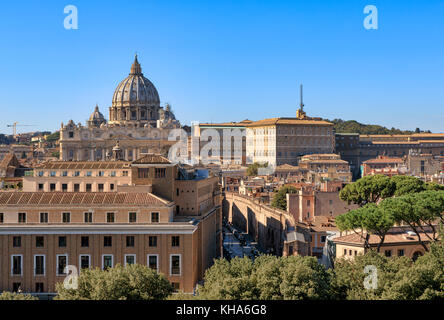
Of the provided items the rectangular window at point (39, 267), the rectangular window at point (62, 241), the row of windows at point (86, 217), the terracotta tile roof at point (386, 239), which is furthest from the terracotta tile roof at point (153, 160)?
the terracotta tile roof at point (386, 239)

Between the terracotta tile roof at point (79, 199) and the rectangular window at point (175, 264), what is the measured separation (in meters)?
2.09

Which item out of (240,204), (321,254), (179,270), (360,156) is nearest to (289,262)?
(179,270)

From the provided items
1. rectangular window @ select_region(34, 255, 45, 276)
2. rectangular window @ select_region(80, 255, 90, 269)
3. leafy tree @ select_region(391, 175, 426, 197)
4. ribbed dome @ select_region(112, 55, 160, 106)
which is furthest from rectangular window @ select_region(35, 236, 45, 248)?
ribbed dome @ select_region(112, 55, 160, 106)

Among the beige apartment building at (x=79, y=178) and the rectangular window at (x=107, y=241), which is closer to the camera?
the rectangular window at (x=107, y=241)

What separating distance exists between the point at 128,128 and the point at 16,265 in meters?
91.1

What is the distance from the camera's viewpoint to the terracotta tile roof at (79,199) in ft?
95.6

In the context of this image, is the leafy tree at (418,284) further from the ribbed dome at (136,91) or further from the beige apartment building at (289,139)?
the ribbed dome at (136,91)

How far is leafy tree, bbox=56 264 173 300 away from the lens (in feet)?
66.2

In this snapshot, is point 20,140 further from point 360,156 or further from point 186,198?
point 186,198

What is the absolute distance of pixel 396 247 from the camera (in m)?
30.7

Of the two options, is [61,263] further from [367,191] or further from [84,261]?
[367,191]

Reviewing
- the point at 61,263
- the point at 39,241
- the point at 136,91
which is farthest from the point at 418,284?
the point at 136,91

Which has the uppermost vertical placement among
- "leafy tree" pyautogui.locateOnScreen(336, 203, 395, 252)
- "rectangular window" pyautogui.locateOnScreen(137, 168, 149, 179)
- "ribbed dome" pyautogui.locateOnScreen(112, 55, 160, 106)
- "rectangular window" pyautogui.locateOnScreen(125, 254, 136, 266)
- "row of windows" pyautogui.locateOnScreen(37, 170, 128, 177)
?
"ribbed dome" pyautogui.locateOnScreen(112, 55, 160, 106)

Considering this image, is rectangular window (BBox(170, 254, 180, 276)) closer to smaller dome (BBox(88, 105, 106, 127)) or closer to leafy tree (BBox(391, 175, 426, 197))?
leafy tree (BBox(391, 175, 426, 197))
